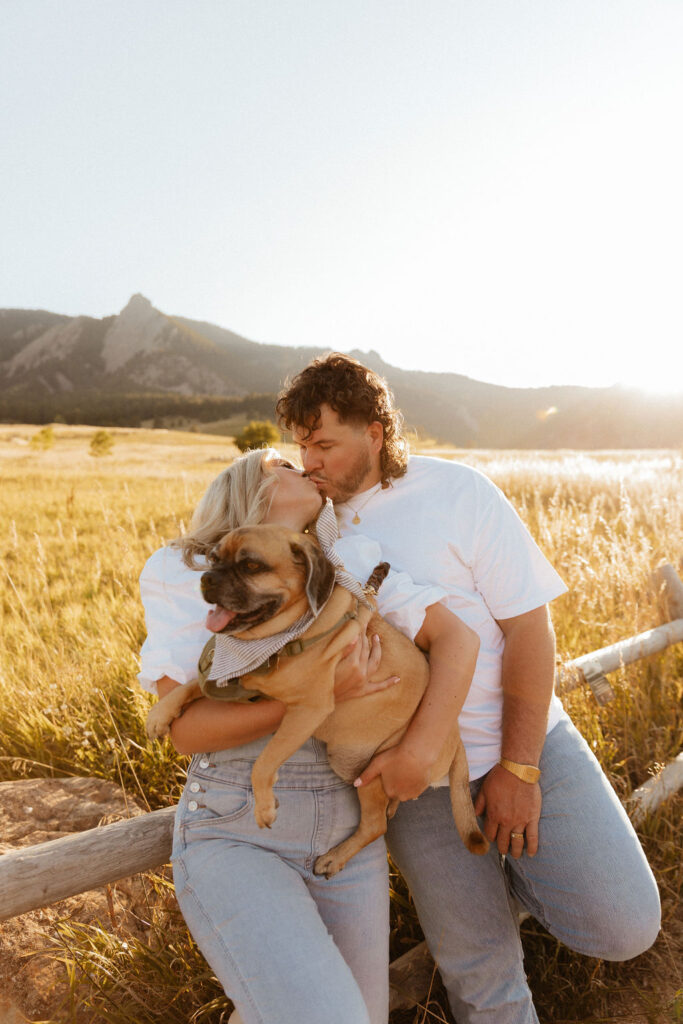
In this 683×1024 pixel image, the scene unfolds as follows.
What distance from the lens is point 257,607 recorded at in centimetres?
218

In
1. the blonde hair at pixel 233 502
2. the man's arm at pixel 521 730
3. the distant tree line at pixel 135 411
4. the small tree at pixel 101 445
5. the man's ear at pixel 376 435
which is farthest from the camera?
the distant tree line at pixel 135 411

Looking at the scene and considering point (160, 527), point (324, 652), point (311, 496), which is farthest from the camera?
point (160, 527)

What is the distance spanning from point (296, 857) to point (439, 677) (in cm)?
87

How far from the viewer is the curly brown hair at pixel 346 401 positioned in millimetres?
3141

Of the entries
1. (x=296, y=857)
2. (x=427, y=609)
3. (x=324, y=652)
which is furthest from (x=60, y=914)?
(x=427, y=609)

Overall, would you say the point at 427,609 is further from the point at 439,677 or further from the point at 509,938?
the point at 509,938

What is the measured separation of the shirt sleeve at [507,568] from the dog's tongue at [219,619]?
1303 mm

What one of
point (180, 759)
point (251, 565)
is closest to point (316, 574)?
point (251, 565)

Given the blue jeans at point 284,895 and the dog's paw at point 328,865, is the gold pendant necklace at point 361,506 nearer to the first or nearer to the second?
the blue jeans at point 284,895

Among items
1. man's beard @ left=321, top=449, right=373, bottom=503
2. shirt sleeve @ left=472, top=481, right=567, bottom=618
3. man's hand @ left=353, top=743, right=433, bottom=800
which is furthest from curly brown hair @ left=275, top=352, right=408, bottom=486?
man's hand @ left=353, top=743, right=433, bottom=800

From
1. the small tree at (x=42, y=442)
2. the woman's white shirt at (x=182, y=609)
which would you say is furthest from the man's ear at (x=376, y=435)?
the small tree at (x=42, y=442)

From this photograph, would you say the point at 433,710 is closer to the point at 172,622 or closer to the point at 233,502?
the point at 172,622

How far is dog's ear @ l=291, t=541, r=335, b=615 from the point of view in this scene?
7.23 ft

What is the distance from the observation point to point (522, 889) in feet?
8.48
